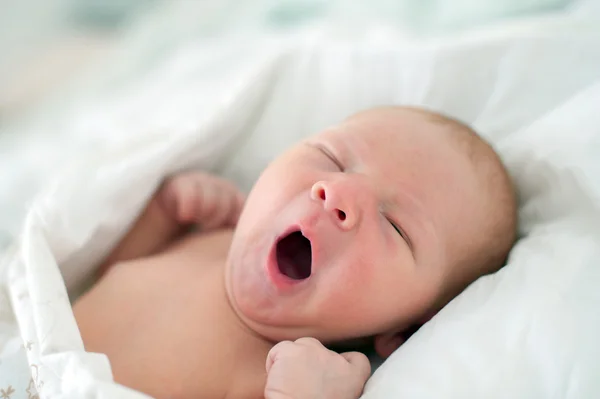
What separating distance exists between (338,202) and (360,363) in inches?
8.3

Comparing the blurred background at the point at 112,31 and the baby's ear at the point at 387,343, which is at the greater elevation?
the blurred background at the point at 112,31

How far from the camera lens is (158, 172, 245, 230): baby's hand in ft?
3.60

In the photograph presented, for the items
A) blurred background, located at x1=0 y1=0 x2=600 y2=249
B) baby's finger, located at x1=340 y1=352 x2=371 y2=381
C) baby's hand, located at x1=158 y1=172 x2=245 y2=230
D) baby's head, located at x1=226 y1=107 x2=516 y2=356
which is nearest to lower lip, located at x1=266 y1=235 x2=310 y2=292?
baby's head, located at x1=226 y1=107 x2=516 y2=356

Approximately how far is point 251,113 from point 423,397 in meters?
0.75

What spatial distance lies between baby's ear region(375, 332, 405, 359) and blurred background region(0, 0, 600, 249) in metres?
0.73

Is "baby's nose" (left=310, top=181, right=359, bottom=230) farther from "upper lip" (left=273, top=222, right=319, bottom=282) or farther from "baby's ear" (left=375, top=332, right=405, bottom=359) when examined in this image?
"baby's ear" (left=375, top=332, right=405, bottom=359)

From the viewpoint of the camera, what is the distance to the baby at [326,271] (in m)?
0.80

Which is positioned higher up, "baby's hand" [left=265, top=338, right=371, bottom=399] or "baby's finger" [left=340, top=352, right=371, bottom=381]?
"baby's hand" [left=265, top=338, right=371, bottom=399]

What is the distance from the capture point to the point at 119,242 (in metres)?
1.09

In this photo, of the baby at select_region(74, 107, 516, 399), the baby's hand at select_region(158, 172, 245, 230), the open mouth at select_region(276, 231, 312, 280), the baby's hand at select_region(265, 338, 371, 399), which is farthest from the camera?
the baby's hand at select_region(158, 172, 245, 230)

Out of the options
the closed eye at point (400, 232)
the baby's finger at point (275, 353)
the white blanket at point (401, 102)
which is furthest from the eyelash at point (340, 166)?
the baby's finger at point (275, 353)

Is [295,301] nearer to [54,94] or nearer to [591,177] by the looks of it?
[591,177]

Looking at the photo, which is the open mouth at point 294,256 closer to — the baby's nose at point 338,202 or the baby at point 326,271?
the baby at point 326,271

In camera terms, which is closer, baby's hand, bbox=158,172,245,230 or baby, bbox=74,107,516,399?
baby, bbox=74,107,516,399
